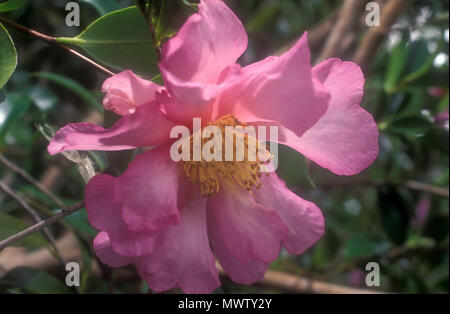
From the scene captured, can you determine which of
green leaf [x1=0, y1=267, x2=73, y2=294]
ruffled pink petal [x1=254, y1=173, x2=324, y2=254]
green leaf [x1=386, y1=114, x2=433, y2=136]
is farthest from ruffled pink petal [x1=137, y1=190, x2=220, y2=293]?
green leaf [x1=386, y1=114, x2=433, y2=136]

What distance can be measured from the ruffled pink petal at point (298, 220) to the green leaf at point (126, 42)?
0.27m

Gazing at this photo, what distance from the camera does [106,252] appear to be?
58cm

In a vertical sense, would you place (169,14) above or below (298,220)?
above

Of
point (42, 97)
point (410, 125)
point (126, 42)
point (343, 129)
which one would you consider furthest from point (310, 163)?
point (42, 97)

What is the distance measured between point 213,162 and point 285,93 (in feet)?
0.48

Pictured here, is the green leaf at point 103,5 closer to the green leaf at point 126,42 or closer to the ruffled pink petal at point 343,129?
the green leaf at point 126,42

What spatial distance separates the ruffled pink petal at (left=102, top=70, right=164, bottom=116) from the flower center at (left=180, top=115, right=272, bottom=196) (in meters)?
0.09

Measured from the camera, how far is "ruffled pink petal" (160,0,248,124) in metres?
0.47

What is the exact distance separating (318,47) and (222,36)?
45.3 inches

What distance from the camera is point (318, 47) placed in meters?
1.56

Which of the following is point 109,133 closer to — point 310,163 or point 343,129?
point 343,129

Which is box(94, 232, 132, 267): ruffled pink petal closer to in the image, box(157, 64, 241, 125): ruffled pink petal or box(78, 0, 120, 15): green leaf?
box(157, 64, 241, 125): ruffled pink petal

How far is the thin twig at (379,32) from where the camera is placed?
Answer: 112cm
